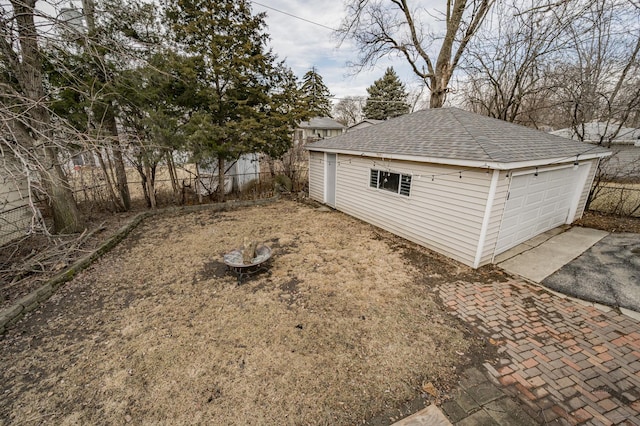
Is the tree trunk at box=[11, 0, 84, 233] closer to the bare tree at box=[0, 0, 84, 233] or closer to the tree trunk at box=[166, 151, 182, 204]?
the bare tree at box=[0, 0, 84, 233]

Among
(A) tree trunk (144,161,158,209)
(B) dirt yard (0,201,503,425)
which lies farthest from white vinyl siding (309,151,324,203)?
(A) tree trunk (144,161,158,209)

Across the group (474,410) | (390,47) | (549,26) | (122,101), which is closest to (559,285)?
(474,410)

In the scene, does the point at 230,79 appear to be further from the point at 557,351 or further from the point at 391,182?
the point at 557,351

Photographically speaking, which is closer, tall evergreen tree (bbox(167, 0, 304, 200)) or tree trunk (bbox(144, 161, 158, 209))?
tall evergreen tree (bbox(167, 0, 304, 200))

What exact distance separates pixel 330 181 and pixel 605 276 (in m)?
7.62

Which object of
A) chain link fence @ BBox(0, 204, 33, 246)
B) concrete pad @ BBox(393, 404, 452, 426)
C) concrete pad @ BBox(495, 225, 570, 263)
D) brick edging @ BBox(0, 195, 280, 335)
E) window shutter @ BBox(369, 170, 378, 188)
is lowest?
concrete pad @ BBox(393, 404, 452, 426)

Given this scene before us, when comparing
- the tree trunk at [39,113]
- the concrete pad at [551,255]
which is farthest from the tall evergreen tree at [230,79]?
the concrete pad at [551,255]

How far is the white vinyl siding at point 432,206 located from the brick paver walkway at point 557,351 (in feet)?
3.94

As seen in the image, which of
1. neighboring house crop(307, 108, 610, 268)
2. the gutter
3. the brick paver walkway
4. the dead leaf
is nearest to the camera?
the brick paver walkway

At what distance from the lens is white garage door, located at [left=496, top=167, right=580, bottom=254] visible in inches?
209

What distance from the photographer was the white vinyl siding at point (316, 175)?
33.2 ft

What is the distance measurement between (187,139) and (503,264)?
9.10 metres

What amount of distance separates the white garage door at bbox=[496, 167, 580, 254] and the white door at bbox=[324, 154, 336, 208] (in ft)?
18.3

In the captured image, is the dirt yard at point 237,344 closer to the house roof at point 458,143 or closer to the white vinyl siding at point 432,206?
the white vinyl siding at point 432,206
